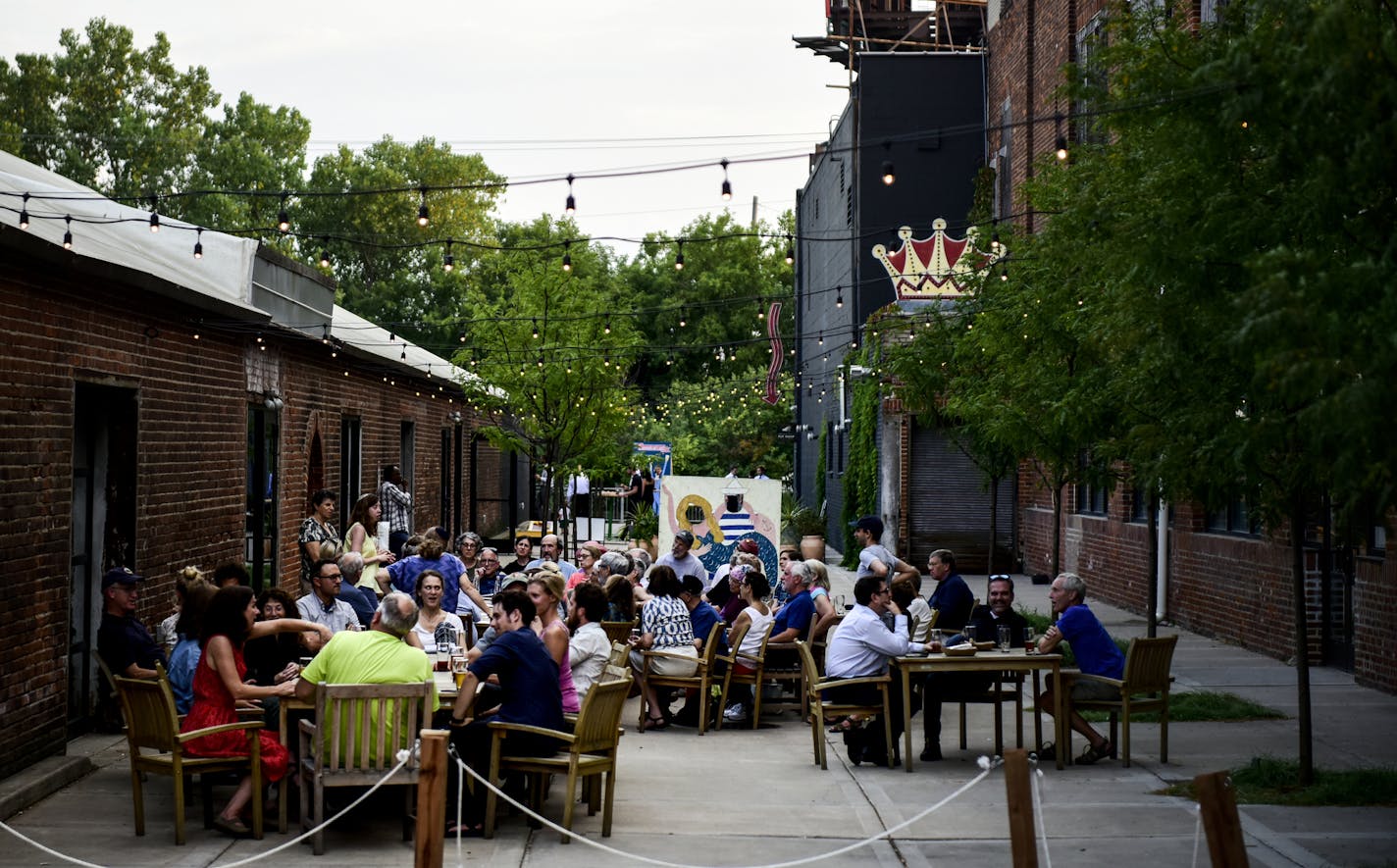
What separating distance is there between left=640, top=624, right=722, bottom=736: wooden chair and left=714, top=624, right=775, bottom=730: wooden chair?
5.8 inches

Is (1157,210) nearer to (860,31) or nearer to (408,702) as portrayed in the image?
(408,702)

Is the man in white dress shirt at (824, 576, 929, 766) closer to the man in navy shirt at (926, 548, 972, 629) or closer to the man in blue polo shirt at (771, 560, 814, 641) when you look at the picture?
the man in navy shirt at (926, 548, 972, 629)

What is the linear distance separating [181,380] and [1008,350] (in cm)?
901

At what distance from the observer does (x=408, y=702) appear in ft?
28.7

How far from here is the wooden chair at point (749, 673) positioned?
1365 cm

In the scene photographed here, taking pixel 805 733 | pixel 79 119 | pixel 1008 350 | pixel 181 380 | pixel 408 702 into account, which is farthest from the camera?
pixel 79 119

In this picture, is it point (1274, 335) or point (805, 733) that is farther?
point (805, 733)

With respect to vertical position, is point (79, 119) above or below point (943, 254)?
above

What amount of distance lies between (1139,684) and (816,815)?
296 cm

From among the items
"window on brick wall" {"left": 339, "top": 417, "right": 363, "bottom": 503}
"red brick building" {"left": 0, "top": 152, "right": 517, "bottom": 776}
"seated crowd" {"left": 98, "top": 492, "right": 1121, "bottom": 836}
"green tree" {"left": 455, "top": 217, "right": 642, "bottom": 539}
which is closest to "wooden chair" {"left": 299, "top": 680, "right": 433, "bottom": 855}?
"seated crowd" {"left": 98, "top": 492, "right": 1121, "bottom": 836}

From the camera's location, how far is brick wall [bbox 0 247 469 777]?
33.9 feet

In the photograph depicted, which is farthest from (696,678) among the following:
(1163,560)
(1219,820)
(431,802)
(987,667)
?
(1163,560)

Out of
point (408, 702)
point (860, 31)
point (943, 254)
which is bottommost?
point (408, 702)

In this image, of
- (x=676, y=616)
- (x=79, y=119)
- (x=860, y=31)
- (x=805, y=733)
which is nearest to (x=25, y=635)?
(x=676, y=616)
